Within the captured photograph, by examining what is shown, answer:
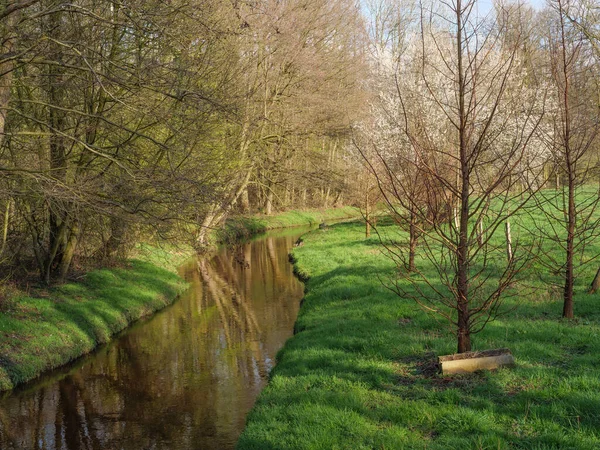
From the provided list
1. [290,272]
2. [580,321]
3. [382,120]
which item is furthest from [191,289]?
[382,120]

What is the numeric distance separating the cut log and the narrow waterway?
308 centimetres

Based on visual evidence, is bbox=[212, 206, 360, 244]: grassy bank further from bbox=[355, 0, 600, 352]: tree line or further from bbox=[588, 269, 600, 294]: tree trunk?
bbox=[588, 269, 600, 294]: tree trunk

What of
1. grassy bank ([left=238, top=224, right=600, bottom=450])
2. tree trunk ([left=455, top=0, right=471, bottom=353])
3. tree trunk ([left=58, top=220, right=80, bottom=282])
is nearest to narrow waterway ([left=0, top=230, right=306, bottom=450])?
grassy bank ([left=238, top=224, right=600, bottom=450])

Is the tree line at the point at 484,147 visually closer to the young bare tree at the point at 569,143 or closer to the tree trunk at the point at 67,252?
the young bare tree at the point at 569,143

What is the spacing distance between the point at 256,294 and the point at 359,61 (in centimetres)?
1848

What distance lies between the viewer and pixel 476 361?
754 centimetres

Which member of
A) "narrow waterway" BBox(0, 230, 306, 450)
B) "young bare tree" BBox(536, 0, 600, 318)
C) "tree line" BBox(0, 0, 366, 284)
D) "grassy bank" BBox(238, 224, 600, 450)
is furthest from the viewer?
"tree line" BBox(0, 0, 366, 284)

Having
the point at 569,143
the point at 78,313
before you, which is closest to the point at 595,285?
the point at 569,143

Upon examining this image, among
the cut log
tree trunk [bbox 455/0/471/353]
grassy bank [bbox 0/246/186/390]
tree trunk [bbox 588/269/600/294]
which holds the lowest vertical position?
grassy bank [bbox 0/246/186/390]

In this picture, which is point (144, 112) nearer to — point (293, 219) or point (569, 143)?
point (569, 143)

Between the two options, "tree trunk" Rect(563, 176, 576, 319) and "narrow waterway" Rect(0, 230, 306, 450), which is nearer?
"narrow waterway" Rect(0, 230, 306, 450)

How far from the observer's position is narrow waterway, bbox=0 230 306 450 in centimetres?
856

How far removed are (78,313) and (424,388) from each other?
31.0 feet

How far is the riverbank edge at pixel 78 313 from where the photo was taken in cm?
1111
